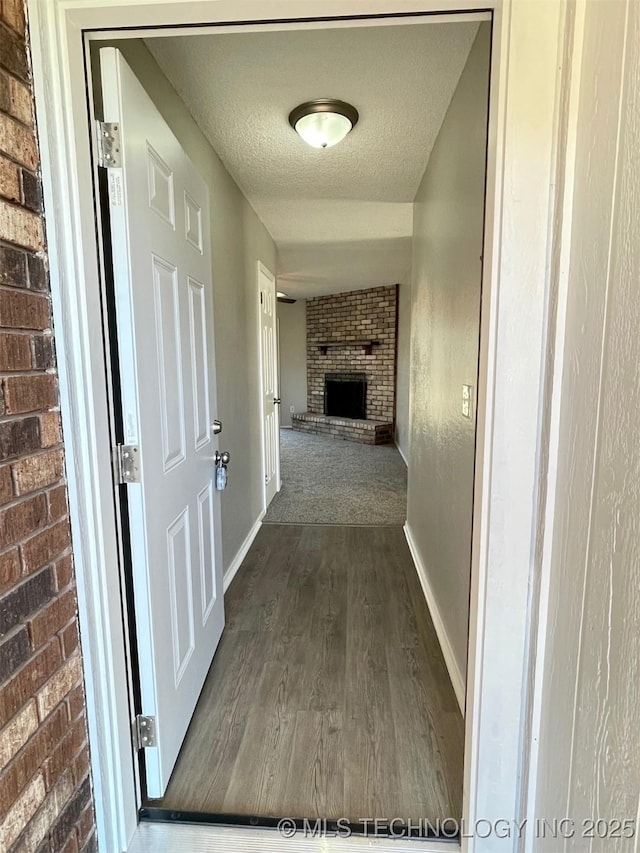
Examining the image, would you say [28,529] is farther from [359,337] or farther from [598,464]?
[359,337]

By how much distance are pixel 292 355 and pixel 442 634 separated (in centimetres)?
689

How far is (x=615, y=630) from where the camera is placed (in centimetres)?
68

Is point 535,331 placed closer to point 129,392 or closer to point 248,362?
point 129,392

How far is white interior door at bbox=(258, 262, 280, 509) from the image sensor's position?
3730 mm

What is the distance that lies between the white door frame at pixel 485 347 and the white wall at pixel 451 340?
55 cm

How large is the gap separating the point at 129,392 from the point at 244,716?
1.29 meters

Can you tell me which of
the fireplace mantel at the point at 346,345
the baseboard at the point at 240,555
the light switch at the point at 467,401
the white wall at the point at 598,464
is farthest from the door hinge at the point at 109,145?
the fireplace mantel at the point at 346,345

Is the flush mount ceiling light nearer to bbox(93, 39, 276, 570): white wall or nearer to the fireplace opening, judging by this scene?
bbox(93, 39, 276, 570): white wall

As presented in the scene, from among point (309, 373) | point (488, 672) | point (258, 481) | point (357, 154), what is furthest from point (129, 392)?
point (309, 373)

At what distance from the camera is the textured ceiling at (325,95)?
1574mm

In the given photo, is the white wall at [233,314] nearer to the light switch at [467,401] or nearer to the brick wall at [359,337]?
the light switch at [467,401]

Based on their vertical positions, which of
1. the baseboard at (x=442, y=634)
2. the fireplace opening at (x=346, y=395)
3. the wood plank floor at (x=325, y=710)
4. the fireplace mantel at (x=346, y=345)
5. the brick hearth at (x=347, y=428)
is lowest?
the wood plank floor at (x=325, y=710)

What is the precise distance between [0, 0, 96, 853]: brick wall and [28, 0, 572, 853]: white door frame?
40 mm

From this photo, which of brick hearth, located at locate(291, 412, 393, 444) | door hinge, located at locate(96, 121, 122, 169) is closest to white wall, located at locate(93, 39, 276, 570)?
door hinge, located at locate(96, 121, 122, 169)
